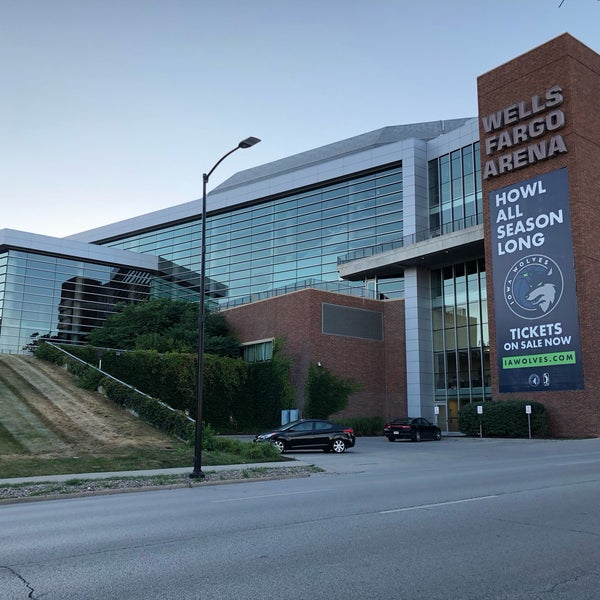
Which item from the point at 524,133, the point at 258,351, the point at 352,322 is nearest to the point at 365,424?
the point at 352,322

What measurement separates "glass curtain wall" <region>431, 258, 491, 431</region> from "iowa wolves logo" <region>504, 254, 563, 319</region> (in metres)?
5.67

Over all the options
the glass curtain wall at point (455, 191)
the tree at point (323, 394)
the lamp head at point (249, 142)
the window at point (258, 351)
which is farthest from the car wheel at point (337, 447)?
the glass curtain wall at point (455, 191)

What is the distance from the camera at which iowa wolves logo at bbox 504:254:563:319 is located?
118ft

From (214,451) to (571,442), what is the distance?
17936 millimetres

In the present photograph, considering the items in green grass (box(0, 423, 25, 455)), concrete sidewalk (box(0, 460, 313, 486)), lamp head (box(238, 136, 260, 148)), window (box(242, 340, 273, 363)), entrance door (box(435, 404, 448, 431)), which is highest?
lamp head (box(238, 136, 260, 148))

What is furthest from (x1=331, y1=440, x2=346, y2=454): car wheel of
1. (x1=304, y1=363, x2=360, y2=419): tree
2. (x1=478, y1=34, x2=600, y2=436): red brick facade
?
(x1=304, y1=363, x2=360, y2=419): tree

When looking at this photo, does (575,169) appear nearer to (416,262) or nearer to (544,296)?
(544,296)

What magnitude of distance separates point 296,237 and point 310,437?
106 ft

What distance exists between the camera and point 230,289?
60.6 metres

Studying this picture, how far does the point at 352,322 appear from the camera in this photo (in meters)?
45.2

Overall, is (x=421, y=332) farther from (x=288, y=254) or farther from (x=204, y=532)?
(x=204, y=532)

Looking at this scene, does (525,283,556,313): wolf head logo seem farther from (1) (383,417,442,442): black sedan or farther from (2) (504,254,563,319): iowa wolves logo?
(1) (383,417,442,442): black sedan

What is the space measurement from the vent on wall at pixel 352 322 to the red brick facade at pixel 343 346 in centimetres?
32

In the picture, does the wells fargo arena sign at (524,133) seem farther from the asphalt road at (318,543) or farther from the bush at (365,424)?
the asphalt road at (318,543)
